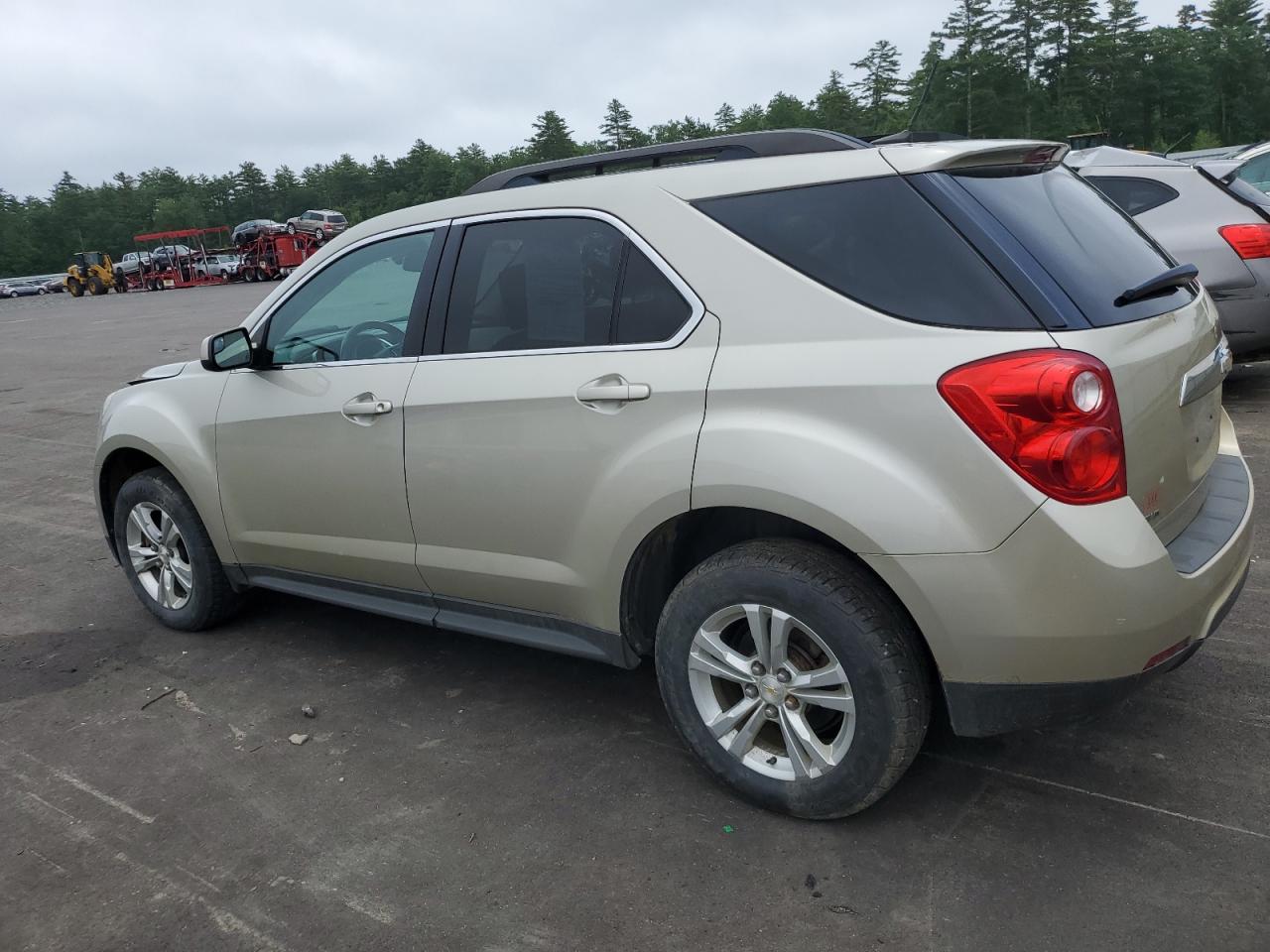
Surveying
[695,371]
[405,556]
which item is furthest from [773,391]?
[405,556]

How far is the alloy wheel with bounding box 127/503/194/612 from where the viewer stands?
15.0 feet

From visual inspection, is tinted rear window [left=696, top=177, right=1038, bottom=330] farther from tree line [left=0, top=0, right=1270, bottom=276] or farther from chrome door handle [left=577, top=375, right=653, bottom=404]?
tree line [left=0, top=0, right=1270, bottom=276]

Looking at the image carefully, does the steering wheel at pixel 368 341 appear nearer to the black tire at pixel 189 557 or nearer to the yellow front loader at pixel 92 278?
the black tire at pixel 189 557

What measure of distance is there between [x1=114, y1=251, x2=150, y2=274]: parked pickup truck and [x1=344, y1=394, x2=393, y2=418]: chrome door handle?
5259 centimetres

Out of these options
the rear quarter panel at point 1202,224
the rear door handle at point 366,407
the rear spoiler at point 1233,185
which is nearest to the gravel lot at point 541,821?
the rear door handle at point 366,407

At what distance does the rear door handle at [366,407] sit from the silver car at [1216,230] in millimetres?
5021

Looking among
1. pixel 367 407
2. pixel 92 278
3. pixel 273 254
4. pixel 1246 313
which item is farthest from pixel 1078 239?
pixel 92 278

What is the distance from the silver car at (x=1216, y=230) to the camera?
6.57m

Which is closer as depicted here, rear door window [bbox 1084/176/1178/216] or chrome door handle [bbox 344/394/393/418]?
chrome door handle [bbox 344/394/393/418]

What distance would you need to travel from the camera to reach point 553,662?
13.3 feet

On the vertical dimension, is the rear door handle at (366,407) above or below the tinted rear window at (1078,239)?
below

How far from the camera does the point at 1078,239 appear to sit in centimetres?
275

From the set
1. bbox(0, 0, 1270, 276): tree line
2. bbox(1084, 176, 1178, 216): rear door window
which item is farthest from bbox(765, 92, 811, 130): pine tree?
bbox(1084, 176, 1178, 216): rear door window

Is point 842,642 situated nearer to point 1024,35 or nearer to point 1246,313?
point 1246,313
